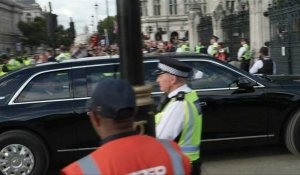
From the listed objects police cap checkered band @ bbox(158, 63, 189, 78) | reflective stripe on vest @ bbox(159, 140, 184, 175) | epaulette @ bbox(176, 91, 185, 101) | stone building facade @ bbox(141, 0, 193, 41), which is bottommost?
reflective stripe on vest @ bbox(159, 140, 184, 175)

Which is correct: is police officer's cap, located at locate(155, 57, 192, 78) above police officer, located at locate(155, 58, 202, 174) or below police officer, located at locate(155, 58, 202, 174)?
above

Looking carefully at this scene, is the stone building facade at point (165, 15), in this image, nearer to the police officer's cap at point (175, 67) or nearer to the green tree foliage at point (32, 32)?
the green tree foliage at point (32, 32)

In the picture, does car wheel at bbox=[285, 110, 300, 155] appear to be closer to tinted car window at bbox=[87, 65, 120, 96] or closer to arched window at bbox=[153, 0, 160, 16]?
tinted car window at bbox=[87, 65, 120, 96]

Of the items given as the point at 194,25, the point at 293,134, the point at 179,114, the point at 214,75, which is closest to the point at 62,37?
the point at 194,25

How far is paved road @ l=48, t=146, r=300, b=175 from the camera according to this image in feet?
21.4

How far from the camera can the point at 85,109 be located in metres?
6.55

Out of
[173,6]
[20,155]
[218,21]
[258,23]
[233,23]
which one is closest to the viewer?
[20,155]

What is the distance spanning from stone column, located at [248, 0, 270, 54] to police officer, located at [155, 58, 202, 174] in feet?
63.2

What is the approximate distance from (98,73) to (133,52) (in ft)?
11.8

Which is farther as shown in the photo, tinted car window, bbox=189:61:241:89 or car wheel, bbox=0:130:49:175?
tinted car window, bbox=189:61:241:89

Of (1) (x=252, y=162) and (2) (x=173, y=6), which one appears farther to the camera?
(2) (x=173, y=6)

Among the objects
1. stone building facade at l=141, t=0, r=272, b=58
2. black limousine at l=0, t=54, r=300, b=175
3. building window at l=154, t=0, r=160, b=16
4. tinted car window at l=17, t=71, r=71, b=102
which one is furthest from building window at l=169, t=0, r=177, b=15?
tinted car window at l=17, t=71, r=71, b=102

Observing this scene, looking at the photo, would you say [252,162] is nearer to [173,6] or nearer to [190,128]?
[190,128]

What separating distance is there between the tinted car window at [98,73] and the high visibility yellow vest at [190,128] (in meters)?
3.41
